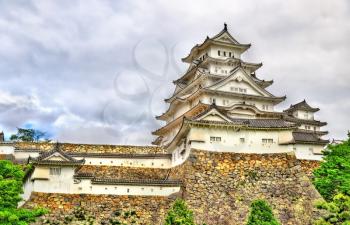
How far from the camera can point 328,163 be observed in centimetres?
2770

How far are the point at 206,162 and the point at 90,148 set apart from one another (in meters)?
9.99

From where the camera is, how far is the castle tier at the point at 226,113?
29.0 metres

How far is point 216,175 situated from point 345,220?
8.05 meters

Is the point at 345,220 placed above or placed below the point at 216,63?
below

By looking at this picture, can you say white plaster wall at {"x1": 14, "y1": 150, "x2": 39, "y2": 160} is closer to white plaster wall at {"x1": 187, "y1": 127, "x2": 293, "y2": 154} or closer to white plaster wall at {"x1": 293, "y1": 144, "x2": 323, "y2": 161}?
white plaster wall at {"x1": 187, "y1": 127, "x2": 293, "y2": 154}

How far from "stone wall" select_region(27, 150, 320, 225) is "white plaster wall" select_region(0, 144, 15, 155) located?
31.8 ft

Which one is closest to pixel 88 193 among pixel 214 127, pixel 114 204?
pixel 114 204

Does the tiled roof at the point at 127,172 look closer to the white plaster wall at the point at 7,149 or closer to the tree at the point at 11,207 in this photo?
the white plaster wall at the point at 7,149

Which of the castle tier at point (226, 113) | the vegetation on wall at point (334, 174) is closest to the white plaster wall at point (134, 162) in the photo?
the castle tier at point (226, 113)

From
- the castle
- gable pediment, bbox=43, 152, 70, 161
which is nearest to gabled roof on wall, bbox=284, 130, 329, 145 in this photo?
the castle

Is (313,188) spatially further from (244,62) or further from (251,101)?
(244,62)

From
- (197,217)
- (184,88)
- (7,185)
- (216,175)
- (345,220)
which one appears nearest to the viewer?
(7,185)

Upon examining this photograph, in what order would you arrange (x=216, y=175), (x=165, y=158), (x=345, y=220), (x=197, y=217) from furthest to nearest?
(x=165, y=158), (x=216, y=175), (x=197, y=217), (x=345, y=220)

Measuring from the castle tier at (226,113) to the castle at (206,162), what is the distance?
7 cm
